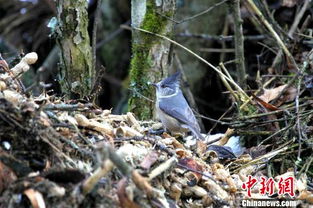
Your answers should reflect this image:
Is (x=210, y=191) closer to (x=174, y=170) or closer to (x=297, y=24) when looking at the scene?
(x=174, y=170)

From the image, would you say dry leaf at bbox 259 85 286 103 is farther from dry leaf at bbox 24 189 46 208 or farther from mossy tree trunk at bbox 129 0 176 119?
dry leaf at bbox 24 189 46 208

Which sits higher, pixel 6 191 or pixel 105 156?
pixel 105 156

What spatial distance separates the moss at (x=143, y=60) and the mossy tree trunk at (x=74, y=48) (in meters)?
0.43

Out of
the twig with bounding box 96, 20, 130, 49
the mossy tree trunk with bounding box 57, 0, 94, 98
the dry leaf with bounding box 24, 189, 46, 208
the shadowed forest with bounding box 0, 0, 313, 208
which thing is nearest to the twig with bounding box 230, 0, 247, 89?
the shadowed forest with bounding box 0, 0, 313, 208

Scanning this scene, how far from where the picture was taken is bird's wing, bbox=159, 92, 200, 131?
13.8 ft

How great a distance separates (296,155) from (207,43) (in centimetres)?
280

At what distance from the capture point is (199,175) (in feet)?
9.99

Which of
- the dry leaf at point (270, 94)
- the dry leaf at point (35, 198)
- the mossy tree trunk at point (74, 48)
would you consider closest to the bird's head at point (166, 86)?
the mossy tree trunk at point (74, 48)

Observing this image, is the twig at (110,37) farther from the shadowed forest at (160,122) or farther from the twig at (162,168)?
the twig at (162,168)

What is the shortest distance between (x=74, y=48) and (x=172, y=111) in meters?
0.86

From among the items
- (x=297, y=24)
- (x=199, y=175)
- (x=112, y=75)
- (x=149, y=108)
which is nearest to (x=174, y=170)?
(x=199, y=175)

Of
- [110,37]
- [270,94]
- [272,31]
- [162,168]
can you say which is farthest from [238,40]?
[162,168]

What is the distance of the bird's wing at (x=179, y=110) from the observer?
4.20 metres

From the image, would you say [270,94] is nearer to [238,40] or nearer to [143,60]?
[238,40]
